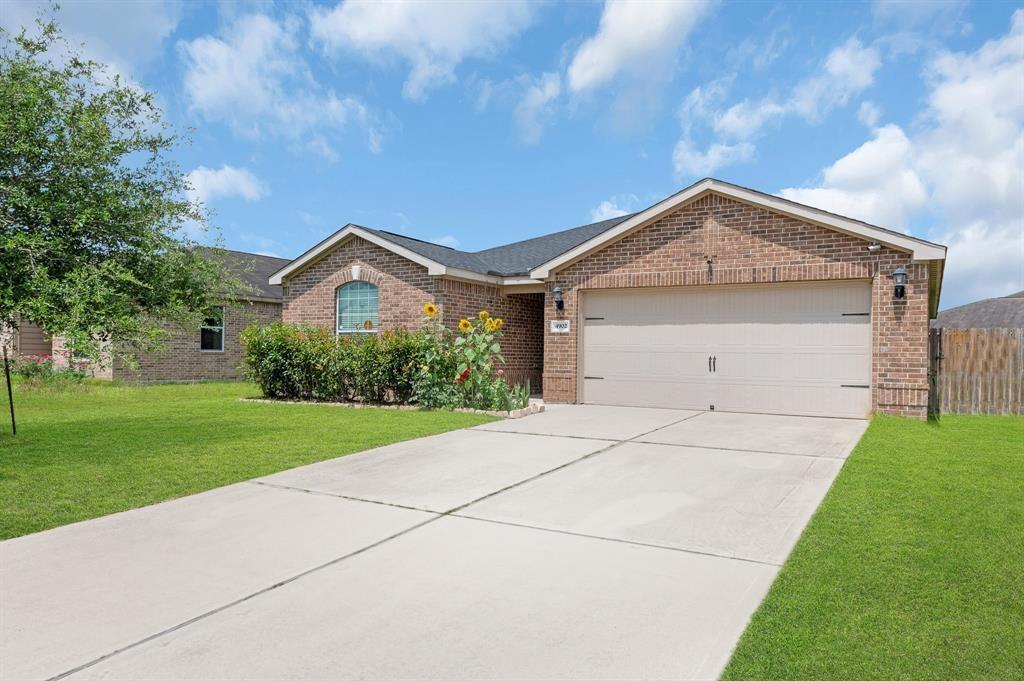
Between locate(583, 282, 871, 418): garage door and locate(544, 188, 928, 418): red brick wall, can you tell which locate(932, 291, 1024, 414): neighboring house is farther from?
locate(583, 282, 871, 418): garage door

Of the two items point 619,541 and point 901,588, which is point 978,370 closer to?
point 901,588

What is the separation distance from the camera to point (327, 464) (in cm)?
705

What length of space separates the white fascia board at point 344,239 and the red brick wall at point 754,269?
275cm

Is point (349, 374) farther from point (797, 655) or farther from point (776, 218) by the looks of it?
point (797, 655)

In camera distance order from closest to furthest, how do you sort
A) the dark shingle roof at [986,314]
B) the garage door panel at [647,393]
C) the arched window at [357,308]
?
the garage door panel at [647,393]
the arched window at [357,308]
the dark shingle roof at [986,314]

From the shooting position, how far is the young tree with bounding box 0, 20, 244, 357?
7383mm

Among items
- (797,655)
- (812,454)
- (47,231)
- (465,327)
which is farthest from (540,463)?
(47,231)

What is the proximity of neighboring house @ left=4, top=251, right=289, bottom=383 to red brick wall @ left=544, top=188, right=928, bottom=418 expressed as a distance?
10.1m

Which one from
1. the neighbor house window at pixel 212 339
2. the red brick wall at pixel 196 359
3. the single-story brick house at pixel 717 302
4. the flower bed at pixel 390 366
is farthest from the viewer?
the neighbor house window at pixel 212 339

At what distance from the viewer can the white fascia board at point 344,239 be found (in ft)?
47.6

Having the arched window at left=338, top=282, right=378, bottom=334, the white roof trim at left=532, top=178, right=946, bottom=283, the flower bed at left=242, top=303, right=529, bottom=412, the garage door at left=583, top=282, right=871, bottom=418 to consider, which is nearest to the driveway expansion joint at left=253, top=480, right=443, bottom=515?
the flower bed at left=242, top=303, right=529, bottom=412

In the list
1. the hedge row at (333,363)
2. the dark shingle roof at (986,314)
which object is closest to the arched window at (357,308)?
the hedge row at (333,363)

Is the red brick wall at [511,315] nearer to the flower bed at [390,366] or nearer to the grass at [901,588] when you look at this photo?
the flower bed at [390,366]

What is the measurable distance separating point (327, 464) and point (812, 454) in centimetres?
551
